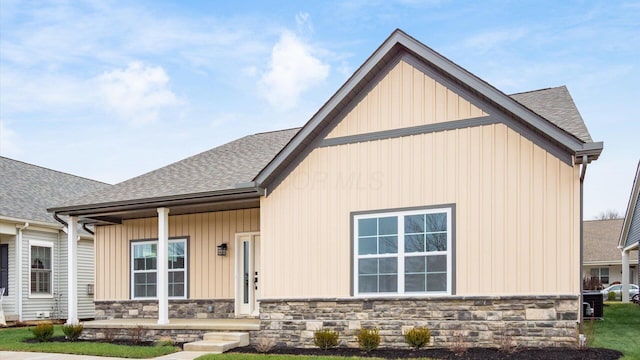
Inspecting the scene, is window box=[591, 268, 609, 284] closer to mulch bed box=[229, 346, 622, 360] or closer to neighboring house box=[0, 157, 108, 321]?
neighboring house box=[0, 157, 108, 321]

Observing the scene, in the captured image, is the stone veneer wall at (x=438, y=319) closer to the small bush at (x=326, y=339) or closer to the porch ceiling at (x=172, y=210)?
the small bush at (x=326, y=339)

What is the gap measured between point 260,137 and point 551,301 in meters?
10.1

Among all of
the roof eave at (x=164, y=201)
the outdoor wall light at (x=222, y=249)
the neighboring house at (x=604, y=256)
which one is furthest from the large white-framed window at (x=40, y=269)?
the neighboring house at (x=604, y=256)

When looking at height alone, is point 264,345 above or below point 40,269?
below

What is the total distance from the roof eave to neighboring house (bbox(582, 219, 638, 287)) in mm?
29065

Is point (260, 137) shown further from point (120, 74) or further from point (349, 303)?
point (349, 303)

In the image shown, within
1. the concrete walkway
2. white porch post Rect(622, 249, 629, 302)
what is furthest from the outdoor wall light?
white porch post Rect(622, 249, 629, 302)

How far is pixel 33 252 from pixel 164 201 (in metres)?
9.20

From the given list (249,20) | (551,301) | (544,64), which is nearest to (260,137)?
(249,20)

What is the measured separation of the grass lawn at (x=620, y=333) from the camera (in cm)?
990

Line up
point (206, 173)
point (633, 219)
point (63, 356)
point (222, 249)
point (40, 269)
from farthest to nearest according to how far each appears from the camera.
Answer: point (633, 219), point (40, 269), point (222, 249), point (206, 173), point (63, 356)

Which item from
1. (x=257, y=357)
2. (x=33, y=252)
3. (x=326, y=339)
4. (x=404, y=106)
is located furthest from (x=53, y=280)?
(x=404, y=106)

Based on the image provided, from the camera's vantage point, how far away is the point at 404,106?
1138cm

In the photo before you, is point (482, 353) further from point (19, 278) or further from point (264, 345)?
point (19, 278)
